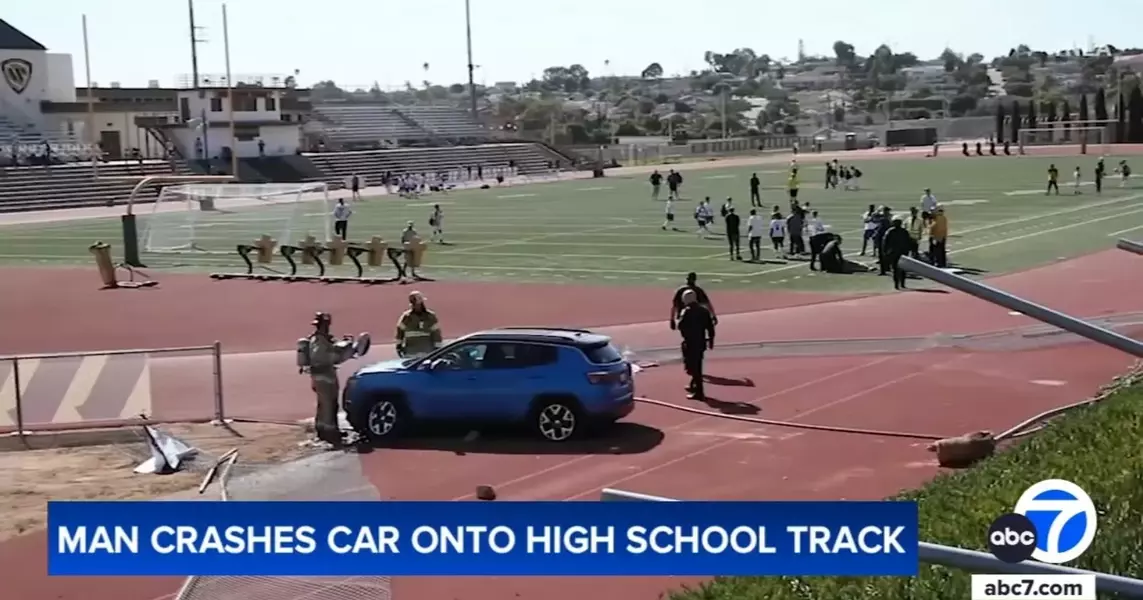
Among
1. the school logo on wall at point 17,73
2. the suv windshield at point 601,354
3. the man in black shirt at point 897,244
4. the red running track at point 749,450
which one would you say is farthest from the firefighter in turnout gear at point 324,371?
the school logo on wall at point 17,73

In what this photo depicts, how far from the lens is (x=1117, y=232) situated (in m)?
38.4

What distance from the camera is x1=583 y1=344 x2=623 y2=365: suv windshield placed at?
52.4ft

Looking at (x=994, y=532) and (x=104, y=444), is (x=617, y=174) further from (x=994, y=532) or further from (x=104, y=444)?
(x=994, y=532)

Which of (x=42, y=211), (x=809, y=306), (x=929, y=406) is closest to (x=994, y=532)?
(x=929, y=406)

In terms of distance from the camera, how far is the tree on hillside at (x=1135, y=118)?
98.7 meters

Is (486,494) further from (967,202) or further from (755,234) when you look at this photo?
(967,202)

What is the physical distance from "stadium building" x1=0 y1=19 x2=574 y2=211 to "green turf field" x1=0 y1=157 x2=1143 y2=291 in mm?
14756

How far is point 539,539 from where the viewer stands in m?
5.86

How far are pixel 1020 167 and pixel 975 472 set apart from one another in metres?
67.0

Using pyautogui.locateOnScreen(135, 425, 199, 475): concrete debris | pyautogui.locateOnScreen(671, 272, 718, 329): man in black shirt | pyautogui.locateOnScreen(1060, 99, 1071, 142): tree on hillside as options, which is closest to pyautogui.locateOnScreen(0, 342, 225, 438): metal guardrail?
pyautogui.locateOnScreen(135, 425, 199, 475): concrete debris

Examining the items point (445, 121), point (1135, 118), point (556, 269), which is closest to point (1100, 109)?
point (1135, 118)

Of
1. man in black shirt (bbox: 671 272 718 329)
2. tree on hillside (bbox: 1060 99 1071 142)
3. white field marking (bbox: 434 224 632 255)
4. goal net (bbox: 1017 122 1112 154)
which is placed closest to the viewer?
man in black shirt (bbox: 671 272 718 329)

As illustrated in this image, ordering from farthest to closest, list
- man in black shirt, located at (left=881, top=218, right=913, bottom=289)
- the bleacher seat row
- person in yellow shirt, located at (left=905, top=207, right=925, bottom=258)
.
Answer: the bleacher seat row < person in yellow shirt, located at (left=905, top=207, right=925, bottom=258) < man in black shirt, located at (left=881, top=218, right=913, bottom=289)

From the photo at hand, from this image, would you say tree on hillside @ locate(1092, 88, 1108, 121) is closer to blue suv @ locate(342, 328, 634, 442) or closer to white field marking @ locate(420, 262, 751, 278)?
white field marking @ locate(420, 262, 751, 278)
